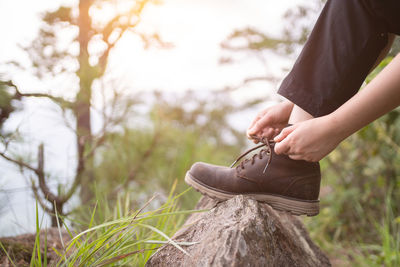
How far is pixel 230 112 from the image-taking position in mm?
5910

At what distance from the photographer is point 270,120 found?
3.76 feet

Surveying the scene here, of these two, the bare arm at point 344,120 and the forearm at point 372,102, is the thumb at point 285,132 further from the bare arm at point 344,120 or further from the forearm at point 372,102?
the forearm at point 372,102

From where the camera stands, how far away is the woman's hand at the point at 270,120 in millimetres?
1143

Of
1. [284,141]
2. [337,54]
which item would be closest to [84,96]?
[284,141]

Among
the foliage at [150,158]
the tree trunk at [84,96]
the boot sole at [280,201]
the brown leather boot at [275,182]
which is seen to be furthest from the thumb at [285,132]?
the foliage at [150,158]

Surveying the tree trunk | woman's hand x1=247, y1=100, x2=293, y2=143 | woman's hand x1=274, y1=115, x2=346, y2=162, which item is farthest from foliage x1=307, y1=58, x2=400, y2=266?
the tree trunk

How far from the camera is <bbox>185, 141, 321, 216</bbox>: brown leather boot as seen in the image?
3.39 feet

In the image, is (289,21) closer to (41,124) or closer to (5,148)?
(41,124)

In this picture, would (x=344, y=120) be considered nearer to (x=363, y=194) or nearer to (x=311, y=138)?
(x=311, y=138)

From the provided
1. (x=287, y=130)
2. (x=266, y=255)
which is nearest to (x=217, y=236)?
(x=266, y=255)

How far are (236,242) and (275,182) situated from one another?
30 cm

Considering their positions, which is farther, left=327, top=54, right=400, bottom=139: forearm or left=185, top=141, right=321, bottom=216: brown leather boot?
left=185, top=141, right=321, bottom=216: brown leather boot

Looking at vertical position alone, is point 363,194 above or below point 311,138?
below

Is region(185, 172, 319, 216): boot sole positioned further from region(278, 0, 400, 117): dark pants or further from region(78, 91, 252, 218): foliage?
region(78, 91, 252, 218): foliage
